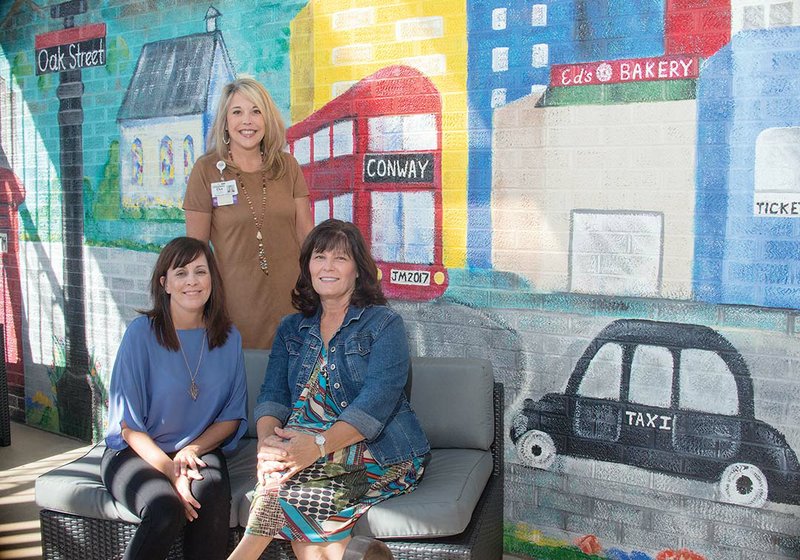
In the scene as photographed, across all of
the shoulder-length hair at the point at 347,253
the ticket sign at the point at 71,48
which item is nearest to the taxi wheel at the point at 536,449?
the shoulder-length hair at the point at 347,253

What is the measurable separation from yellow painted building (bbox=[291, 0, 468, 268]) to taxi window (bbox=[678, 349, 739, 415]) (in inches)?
43.8

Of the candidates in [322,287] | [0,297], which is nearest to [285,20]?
[322,287]

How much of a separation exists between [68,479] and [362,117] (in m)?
2.14

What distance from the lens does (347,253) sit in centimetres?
294

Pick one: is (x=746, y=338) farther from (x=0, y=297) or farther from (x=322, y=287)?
(x=0, y=297)

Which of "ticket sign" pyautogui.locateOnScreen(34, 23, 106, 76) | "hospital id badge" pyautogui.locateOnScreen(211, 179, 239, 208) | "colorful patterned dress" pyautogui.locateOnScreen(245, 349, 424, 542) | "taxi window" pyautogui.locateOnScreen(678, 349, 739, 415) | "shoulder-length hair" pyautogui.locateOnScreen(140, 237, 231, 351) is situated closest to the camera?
"colorful patterned dress" pyautogui.locateOnScreen(245, 349, 424, 542)

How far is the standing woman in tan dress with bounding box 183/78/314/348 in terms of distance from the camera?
3541 mm

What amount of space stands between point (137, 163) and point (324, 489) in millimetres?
3162

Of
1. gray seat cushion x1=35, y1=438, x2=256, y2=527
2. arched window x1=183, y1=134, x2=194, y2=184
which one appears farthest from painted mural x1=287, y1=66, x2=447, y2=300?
gray seat cushion x1=35, y1=438, x2=256, y2=527

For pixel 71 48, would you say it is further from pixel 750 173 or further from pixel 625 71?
pixel 750 173

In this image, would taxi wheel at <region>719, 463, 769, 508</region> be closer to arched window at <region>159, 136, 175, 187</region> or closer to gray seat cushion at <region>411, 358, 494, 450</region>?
gray seat cushion at <region>411, 358, 494, 450</region>

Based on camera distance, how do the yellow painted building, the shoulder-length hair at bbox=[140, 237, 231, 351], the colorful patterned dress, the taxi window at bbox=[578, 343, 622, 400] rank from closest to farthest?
the colorful patterned dress
the shoulder-length hair at bbox=[140, 237, 231, 351]
the taxi window at bbox=[578, 343, 622, 400]
the yellow painted building

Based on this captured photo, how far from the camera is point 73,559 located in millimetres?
2936

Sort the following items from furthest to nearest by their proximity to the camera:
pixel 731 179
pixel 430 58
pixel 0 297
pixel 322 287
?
pixel 0 297
pixel 430 58
pixel 731 179
pixel 322 287
